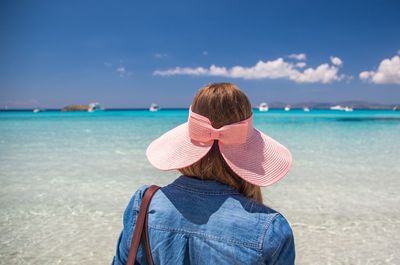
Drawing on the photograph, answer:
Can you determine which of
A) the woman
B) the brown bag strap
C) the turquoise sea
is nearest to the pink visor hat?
the woman

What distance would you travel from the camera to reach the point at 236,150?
1.30 meters

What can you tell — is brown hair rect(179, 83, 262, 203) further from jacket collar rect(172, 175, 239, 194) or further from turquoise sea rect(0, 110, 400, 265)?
turquoise sea rect(0, 110, 400, 265)

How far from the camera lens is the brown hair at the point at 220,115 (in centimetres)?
127

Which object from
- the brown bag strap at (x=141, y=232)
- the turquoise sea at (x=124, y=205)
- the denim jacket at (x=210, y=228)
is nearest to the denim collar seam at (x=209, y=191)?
the denim jacket at (x=210, y=228)

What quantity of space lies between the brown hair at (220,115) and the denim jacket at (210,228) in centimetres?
3

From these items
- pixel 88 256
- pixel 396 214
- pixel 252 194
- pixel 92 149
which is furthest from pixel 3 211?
pixel 92 149

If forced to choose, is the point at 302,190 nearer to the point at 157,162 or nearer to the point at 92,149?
the point at 157,162

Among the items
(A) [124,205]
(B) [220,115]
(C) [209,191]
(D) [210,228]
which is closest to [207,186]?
(C) [209,191]

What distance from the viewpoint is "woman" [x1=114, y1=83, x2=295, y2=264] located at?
1200 mm

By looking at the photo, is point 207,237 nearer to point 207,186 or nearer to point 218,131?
point 207,186

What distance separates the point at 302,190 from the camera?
6391 mm

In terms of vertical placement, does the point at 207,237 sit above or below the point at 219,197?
below

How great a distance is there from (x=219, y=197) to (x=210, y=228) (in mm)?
113

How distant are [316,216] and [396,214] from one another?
1188mm
